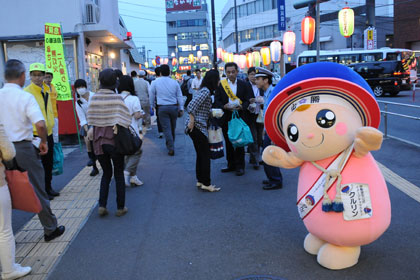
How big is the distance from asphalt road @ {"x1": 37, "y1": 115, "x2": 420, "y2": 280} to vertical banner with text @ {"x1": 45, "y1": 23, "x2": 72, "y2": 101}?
4131 millimetres

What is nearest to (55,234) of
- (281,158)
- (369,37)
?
(281,158)

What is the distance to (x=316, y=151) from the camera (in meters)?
2.84

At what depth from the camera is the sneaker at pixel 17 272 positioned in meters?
3.01

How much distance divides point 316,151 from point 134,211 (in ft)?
8.84

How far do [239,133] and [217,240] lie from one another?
2220mm

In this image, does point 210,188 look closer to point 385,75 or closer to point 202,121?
point 202,121

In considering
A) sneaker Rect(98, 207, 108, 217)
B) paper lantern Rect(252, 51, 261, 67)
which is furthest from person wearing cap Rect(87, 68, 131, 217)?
paper lantern Rect(252, 51, 261, 67)

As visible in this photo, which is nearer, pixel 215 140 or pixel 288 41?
pixel 215 140

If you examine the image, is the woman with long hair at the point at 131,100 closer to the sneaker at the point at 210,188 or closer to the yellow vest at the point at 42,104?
the yellow vest at the point at 42,104

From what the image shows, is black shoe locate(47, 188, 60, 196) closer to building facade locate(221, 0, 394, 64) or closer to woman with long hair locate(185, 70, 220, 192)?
woman with long hair locate(185, 70, 220, 192)

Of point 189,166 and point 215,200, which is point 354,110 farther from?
point 189,166

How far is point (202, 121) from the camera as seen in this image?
5191mm

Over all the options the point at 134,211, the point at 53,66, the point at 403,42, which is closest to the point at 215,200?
the point at 134,211

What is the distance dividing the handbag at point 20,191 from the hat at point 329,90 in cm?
215
